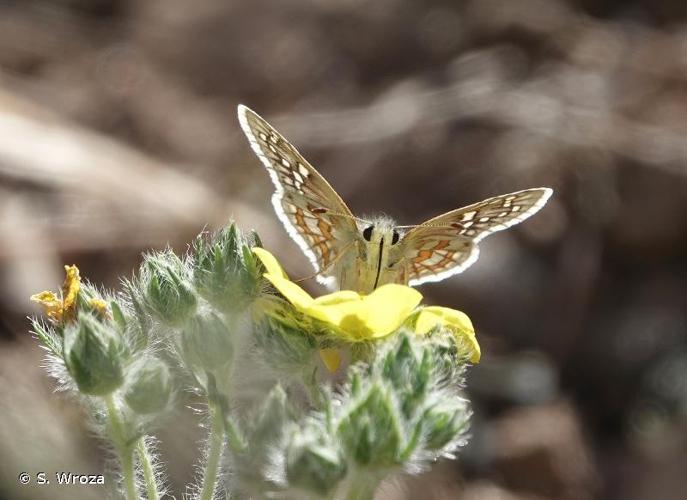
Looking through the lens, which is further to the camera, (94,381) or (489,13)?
(489,13)

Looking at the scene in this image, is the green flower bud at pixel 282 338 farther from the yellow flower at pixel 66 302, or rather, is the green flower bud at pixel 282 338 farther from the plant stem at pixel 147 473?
the yellow flower at pixel 66 302

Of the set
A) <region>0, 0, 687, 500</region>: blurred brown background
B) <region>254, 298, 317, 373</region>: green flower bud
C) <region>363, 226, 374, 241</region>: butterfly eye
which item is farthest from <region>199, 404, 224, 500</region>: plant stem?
<region>0, 0, 687, 500</region>: blurred brown background

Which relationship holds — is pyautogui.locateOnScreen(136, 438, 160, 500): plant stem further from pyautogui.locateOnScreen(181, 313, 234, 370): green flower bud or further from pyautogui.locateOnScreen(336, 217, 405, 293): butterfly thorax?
pyautogui.locateOnScreen(336, 217, 405, 293): butterfly thorax

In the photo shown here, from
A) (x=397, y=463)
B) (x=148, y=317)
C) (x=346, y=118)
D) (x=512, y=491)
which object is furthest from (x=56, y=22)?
(x=397, y=463)

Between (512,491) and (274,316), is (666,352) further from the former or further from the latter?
(274,316)

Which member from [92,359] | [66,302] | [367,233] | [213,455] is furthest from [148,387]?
[367,233]

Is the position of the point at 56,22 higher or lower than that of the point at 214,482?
higher

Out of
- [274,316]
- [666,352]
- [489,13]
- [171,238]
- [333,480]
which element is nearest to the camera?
[333,480]
